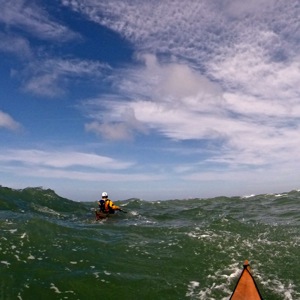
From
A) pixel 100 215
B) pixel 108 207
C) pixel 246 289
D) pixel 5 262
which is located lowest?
pixel 246 289

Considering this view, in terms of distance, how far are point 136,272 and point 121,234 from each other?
5.66 metres

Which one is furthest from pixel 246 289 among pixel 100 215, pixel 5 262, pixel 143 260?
pixel 100 215

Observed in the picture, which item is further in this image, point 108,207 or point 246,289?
point 108,207

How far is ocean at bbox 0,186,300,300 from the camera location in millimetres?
10047

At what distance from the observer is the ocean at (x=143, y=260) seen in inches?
396

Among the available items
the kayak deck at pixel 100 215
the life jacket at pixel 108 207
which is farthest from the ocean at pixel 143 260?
the life jacket at pixel 108 207

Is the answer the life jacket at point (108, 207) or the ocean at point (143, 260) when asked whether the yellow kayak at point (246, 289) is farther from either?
the life jacket at point (108, 207)

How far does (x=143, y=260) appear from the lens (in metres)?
12.9

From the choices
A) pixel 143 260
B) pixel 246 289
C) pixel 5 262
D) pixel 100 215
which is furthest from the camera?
pixel 100 215

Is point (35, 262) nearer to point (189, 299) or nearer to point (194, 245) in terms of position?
point (189, 299)

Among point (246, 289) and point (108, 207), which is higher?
point (108, 207)

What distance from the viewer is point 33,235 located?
47.8 feet

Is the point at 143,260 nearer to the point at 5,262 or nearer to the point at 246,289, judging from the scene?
the point at 5,262

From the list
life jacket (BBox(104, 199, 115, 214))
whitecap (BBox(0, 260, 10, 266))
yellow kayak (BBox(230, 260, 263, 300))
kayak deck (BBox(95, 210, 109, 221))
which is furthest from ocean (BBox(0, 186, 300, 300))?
life jacket (BBox(104, 199, 115, 214))
